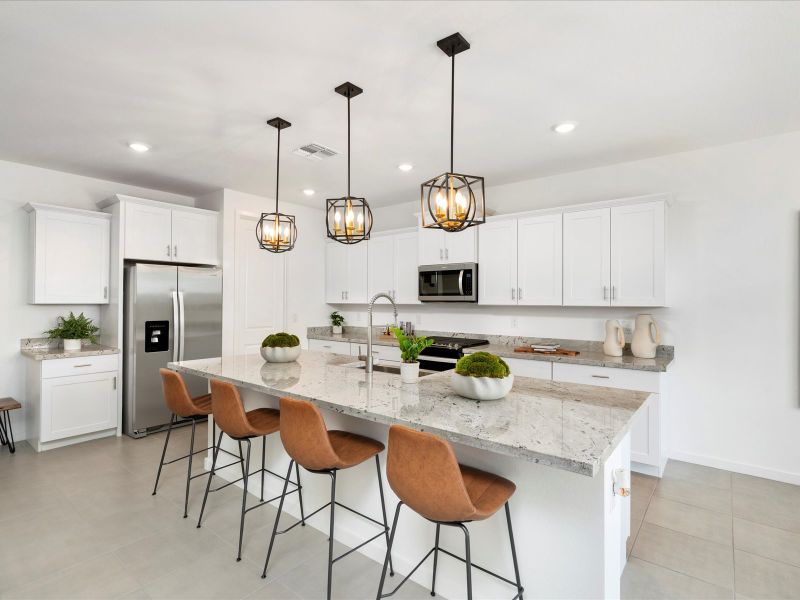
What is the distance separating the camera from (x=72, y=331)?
408cm

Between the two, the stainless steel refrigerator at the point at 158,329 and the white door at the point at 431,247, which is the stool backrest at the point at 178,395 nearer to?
the stainless steel refrigerator at the point at 158,329

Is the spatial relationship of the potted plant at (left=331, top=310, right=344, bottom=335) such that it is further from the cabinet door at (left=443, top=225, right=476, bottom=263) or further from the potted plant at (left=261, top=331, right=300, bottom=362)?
the potted plant at (left=261, top=331, right=300, bottom=362)

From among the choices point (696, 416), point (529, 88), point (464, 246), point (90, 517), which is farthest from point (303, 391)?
point (696, 416)

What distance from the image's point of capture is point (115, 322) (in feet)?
14.0

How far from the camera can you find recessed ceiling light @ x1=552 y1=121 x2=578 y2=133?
118 inches

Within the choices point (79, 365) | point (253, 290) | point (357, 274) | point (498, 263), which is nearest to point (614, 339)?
point (498, 263)

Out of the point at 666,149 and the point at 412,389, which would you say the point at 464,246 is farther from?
the point at 412,389

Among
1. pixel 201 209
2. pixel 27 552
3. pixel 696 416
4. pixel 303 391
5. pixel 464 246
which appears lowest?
pixel 27 552

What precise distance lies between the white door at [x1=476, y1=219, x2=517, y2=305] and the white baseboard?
1955mm

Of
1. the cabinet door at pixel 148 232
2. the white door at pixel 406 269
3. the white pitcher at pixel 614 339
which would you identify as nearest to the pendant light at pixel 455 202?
the white pitcher at pixel 614 339

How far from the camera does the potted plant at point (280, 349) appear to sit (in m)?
3.09

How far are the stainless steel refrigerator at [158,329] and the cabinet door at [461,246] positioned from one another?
103 inches

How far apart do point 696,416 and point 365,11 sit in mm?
3900

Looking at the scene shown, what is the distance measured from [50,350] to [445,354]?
3.82 meters
